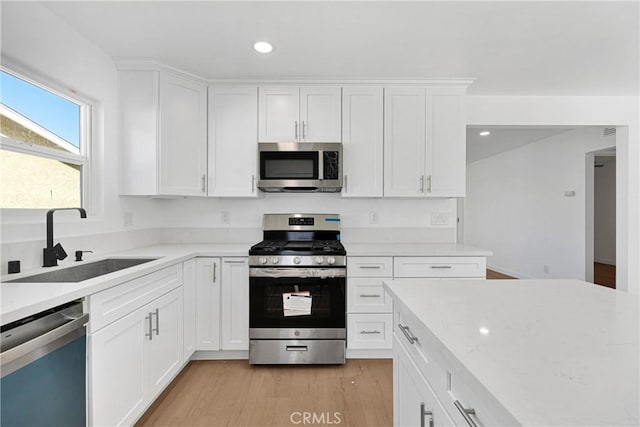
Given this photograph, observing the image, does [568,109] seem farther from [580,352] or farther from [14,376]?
[14,376]

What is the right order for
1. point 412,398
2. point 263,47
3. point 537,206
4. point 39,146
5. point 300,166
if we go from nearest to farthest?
1. point 412,398
2. point 39,146
3. point 263,47
4. point 300,166
5. point 537,206

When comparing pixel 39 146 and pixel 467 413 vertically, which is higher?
pixel 39 146

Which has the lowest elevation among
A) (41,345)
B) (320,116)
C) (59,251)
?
(41,345)

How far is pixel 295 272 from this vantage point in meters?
2.36

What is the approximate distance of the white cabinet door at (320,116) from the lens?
106 inches

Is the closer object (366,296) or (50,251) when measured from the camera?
(50,251)

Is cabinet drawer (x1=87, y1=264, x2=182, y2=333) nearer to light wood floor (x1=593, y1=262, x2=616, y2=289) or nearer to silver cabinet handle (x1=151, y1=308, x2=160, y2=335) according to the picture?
silver cabinet handle (x1=151, y1=308, x2=160, y2=335)

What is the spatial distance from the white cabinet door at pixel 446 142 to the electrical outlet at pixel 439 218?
360mm

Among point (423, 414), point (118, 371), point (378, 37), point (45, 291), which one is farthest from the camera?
point (378, 37)

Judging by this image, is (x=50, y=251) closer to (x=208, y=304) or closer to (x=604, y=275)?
(x=208, y=304)

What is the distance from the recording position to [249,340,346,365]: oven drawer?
2.38 m

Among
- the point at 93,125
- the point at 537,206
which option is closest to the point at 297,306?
the point at 93,125

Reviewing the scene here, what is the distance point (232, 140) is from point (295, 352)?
1862mm

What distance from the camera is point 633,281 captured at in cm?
312
